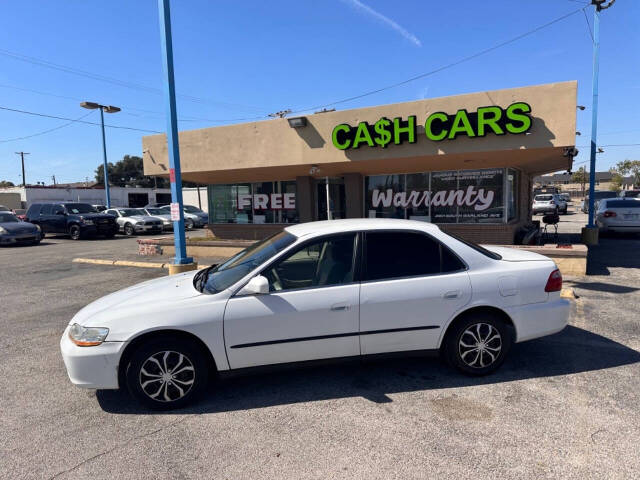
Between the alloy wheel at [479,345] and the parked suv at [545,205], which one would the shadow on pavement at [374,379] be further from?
the parked suv at [545,205]

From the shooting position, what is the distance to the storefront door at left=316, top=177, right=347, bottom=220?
1306cm

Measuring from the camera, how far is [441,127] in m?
9.38

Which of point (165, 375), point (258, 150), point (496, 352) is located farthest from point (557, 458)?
point (258, 150)

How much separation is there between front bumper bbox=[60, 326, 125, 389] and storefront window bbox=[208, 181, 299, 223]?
34.5ft

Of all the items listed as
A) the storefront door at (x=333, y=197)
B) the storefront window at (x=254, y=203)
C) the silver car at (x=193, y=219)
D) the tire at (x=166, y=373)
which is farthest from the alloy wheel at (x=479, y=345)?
the silver car at (x=193, y=219)

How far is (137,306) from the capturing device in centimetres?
348

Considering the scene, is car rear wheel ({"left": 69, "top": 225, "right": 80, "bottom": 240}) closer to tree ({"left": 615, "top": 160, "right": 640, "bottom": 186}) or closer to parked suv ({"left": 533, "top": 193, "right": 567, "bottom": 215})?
parked suv ({"left": 533, "top": 193, "right": 567, "bottom": 215})

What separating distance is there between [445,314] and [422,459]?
1362 millimetres

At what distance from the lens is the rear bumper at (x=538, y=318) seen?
3928 millimetres

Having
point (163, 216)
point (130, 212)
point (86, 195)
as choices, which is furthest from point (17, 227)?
point (86, 195)

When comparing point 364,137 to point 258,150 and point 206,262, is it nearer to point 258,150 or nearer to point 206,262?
point 258,150

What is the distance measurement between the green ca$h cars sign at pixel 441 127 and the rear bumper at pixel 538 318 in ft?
19.1

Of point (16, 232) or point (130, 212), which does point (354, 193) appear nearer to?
point (16, 232)

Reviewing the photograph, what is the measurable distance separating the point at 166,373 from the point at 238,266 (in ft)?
3.86
